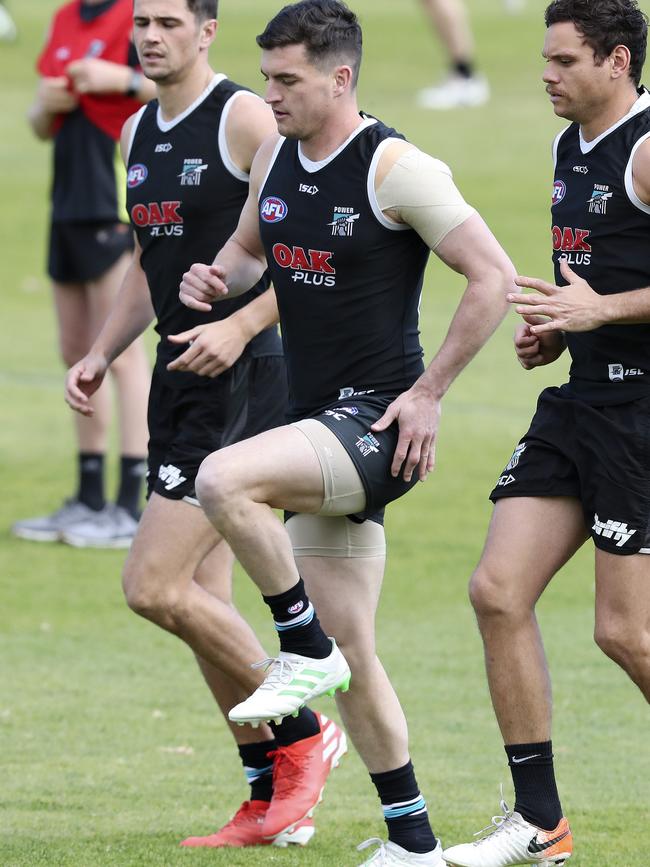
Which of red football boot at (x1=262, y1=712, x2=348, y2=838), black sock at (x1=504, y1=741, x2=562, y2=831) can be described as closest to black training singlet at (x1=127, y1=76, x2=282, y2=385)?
red football boot at (x1=262, y1=712, x2=348, y2=838)

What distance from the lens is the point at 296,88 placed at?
498cm

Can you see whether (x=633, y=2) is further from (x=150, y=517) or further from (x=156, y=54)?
(x=150, y=517)

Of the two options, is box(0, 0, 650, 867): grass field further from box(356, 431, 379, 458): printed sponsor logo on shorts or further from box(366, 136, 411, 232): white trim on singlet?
box(366, 136, 411, 232): white trim on singlet

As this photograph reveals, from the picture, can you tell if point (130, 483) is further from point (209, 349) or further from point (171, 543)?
point (209, 349)

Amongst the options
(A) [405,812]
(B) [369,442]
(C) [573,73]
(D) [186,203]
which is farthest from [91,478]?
(C) [573,73]

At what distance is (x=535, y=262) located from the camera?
16.9m

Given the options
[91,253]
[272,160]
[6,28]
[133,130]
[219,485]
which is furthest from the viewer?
[6,28]

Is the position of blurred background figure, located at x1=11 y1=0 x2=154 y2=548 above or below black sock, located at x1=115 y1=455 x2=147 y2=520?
above

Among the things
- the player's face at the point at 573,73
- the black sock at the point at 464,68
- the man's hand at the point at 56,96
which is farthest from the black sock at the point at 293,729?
the black sock at the point at 464,68

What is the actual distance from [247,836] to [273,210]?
2137 mm

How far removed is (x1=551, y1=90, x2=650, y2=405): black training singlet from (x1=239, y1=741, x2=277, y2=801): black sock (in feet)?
5.65

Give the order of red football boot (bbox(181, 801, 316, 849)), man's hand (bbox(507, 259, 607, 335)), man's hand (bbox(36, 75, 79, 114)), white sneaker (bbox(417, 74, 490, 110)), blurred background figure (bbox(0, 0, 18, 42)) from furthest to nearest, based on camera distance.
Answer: blurred background figure (bbox(0, 0, 18, 42)) → white sneaker (bbox(417, 74, 490, 110)) → man's hand (bbox(36, 75, 79, 114)) → red football boot (bbox(181, 801, 316, 849)) → man's hand (bbox(507, 259, 607, 335))

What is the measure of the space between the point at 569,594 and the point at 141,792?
11.7 feet

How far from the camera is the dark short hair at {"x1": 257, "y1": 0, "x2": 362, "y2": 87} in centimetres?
497
